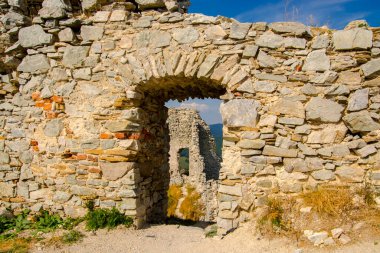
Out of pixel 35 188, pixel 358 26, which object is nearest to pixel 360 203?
pixel 358 26

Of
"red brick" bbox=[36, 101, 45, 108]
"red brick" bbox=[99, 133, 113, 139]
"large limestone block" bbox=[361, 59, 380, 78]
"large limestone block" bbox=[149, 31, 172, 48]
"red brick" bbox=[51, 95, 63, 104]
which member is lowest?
"red brick" bbox=[99, 133, 113, 139]

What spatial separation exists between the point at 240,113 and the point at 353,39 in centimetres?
181

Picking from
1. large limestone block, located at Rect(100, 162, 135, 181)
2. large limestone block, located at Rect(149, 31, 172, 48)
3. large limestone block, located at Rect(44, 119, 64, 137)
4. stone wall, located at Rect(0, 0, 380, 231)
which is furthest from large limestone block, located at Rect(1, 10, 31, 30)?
large limestone block, located at Rect(100, 162, 135, 181)

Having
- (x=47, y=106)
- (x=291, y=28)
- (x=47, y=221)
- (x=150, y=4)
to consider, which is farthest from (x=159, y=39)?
(x=47, y=221)

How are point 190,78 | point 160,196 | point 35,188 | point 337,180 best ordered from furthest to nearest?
point 160,196 → point 35,188 → point 190,78 → point 337,180

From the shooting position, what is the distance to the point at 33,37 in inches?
205

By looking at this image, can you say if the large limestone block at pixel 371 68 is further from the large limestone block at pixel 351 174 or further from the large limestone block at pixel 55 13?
the large limestone block at pixel 55 13

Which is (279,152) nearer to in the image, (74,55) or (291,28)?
(291,28)

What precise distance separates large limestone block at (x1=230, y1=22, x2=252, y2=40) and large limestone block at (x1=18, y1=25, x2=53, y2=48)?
2977mm

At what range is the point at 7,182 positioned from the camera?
538cm

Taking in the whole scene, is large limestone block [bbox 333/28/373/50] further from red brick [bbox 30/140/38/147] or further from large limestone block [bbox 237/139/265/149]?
red brick [bbox 30/140/38/147]

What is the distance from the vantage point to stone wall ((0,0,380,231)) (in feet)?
14.1

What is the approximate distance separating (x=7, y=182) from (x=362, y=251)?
5405 mm

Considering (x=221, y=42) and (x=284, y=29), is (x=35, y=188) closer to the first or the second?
(x=221, y=42)
